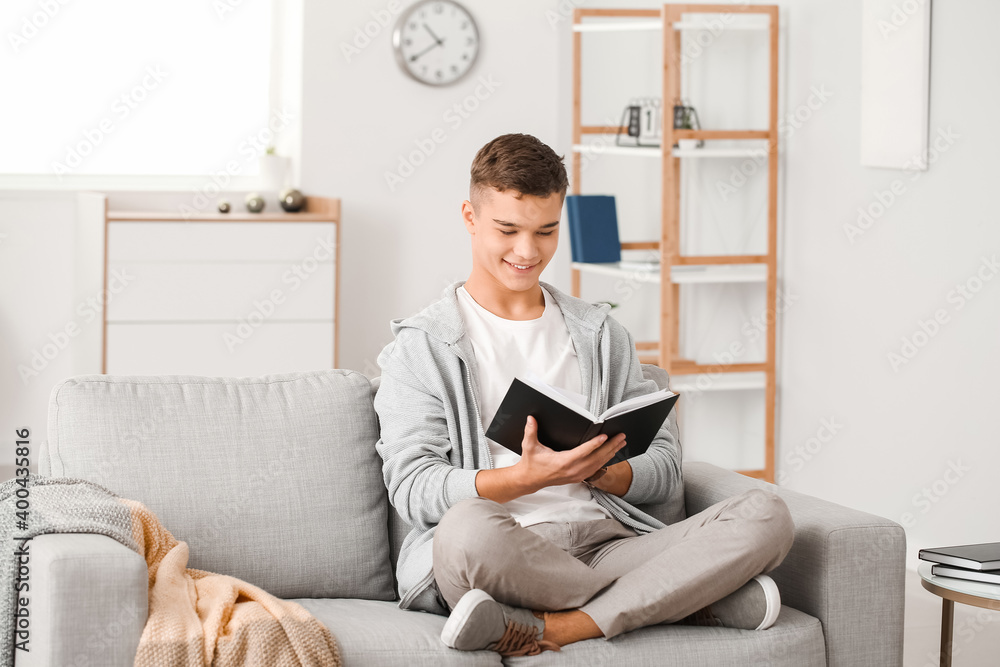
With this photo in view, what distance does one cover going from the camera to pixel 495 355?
208cm

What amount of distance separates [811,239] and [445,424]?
7.59ft

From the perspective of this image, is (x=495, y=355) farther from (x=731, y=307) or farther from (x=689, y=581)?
(x=731, y=307)

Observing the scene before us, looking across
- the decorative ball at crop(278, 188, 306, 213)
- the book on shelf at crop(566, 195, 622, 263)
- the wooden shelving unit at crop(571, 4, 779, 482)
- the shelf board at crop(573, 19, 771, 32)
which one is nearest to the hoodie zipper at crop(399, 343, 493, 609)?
the wooden shelving unit at crop(571, 4, 779, 482)

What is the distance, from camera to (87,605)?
1.50 m

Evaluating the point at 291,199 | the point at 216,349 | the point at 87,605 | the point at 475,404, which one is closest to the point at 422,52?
the point at 291,199

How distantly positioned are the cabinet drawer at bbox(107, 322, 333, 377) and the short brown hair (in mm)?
2452

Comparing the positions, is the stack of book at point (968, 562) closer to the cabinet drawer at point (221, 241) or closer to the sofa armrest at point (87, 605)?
the sofa armrest at point (87, 605)

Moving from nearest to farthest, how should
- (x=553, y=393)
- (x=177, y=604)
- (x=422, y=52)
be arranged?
(x=177, y=604), (x=553, y=393), (x=422, y=52)

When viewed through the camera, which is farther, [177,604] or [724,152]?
[724,152]

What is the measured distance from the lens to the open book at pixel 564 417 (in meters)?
1.74

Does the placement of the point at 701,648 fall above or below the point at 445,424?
below

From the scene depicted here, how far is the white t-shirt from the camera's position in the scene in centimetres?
200

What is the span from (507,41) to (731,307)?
1508 mm

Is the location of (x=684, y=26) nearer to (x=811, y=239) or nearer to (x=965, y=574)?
(x=811, y=239)
